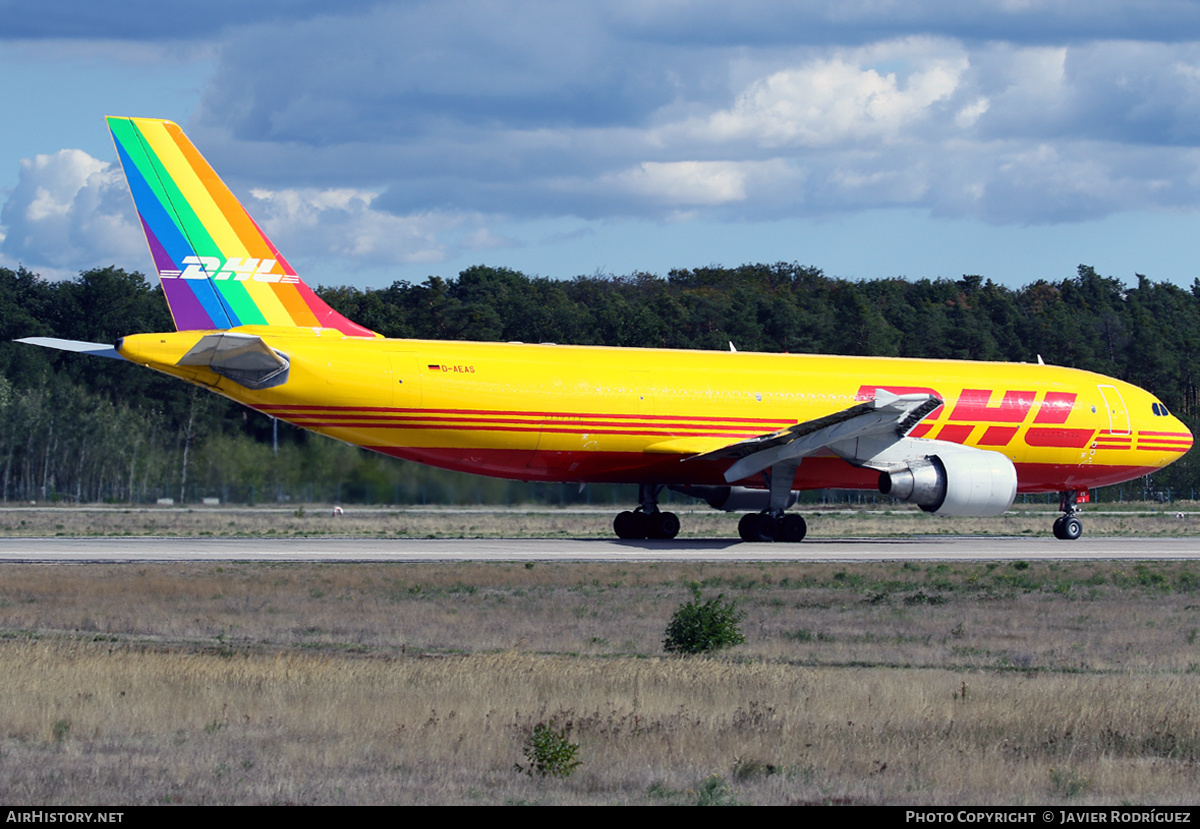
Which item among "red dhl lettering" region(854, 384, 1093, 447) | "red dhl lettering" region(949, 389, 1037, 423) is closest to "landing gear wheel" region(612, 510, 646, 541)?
"red dhl lettering" region(854, 384, 1093, 447)

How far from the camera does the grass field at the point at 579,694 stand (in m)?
8.49

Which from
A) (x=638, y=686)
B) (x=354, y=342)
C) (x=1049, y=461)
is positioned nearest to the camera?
(x=638, y=686)

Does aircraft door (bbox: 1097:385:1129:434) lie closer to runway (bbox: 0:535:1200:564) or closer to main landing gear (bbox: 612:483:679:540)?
runway (bbox: 0:535:1200:564)

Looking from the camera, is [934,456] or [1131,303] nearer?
[934,456]

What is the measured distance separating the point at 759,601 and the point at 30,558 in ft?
43.8

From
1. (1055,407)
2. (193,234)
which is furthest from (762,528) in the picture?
(193,234)

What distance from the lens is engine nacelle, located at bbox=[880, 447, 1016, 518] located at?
27188 mm

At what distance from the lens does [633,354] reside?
29.4 metres

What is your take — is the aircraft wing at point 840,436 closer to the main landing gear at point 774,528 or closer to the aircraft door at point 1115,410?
the main landing gear at point 774,528

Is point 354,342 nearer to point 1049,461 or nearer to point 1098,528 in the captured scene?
point 1049,461

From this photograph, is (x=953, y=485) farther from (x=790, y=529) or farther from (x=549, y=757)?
(x=549, y=757)

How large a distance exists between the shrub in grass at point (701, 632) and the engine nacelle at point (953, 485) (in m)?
13.1

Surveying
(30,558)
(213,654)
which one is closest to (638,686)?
(213,654)

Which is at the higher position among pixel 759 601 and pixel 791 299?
pixel 791 299
